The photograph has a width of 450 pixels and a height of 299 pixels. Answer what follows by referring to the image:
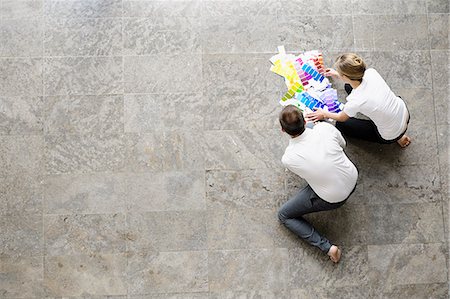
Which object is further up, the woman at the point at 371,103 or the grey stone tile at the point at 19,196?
the woman at the point at 371,103

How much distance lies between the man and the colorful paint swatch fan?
1.31 feet

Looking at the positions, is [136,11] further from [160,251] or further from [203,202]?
[160,251]

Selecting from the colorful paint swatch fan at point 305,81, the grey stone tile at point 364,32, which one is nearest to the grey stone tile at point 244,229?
the colorful paint swatch fan at point 305,81

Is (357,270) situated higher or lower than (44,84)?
lower

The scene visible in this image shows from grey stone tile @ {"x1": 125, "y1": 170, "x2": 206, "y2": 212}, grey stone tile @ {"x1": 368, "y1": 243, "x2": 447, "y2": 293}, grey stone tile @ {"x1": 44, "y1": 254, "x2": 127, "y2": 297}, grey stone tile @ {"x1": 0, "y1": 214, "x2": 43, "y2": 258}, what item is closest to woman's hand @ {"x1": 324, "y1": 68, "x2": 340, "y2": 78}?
grey stone tile @ {"x1": 125, "y1": 170, "x2": 206, "y2": 212}

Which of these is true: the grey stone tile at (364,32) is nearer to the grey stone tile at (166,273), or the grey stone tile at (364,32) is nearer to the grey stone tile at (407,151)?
the grey stone tile at (407,151)

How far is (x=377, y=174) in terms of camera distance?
4.14 m

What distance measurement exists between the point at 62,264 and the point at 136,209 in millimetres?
633

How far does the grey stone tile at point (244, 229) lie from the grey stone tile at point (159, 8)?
145 centimetres

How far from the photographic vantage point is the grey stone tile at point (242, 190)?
405cm

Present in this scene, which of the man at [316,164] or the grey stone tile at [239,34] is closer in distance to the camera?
the man at [316,164]

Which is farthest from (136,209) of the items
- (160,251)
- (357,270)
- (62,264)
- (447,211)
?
(447,211)

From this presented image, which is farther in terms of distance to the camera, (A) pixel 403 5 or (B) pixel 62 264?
(A) pixel 403 5

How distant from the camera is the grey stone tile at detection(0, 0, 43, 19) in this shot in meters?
4.11
